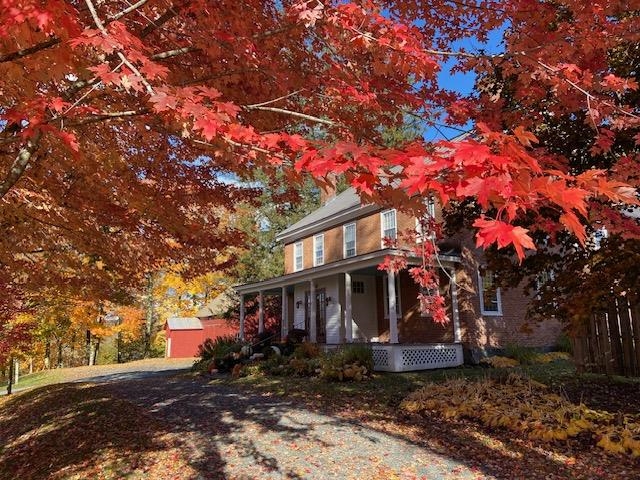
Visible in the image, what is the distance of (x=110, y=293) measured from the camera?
8.09 meters

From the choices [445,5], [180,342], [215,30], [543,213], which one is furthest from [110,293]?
[180,342]

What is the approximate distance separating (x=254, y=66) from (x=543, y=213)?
18.5 ft

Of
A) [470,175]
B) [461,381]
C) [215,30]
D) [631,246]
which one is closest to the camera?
[470,175]

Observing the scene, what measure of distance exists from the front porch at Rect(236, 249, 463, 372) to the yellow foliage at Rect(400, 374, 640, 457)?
547cm

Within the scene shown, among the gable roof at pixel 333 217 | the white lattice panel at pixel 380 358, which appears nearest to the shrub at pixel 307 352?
the white lattice panel at pixel 380 358

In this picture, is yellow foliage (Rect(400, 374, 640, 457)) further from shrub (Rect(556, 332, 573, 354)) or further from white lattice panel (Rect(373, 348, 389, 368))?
shrub (Rect(556, 332, 573, 354))

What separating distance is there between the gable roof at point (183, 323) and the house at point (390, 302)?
11.7m

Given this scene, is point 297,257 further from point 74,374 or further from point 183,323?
point 183,323

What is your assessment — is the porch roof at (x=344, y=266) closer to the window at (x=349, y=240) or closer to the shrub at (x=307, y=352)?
the window at (x=349, y=240)

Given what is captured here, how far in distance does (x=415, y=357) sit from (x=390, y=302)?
1.89 metres

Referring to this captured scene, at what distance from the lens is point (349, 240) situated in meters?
22.0

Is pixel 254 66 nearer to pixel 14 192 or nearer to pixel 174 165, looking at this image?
pixel 174 165

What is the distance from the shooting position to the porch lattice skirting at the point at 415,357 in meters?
14.6

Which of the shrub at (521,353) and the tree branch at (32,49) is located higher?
the tree branch at (32,49)
